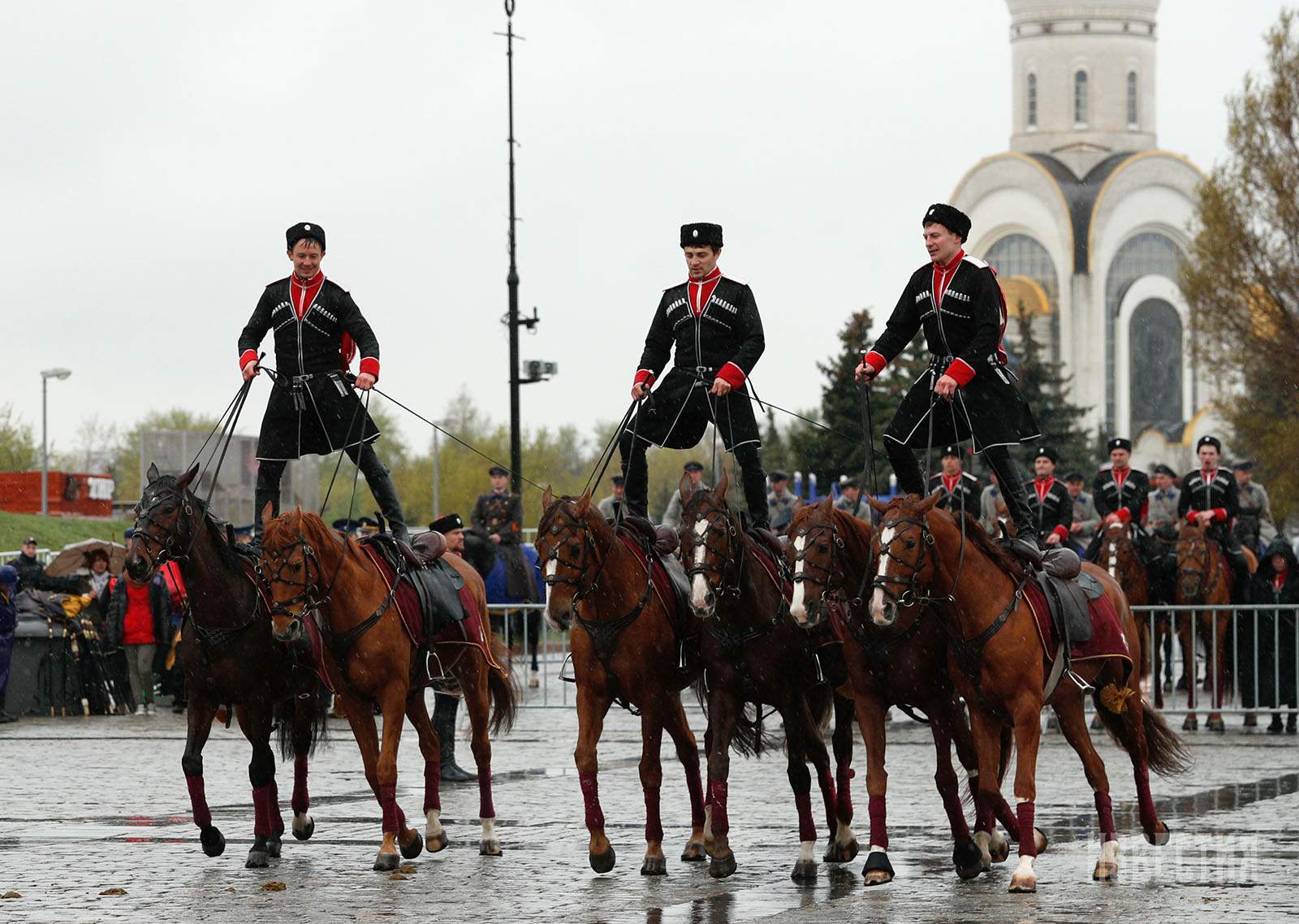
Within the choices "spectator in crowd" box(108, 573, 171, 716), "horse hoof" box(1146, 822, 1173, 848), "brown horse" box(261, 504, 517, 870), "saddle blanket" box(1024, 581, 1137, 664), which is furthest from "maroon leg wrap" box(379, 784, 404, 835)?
"spectator in crowd" box(108, 573, 171, 716)

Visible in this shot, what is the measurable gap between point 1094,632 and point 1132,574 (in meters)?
10.3

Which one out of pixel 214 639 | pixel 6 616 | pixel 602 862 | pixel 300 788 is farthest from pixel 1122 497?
pixel 214 639

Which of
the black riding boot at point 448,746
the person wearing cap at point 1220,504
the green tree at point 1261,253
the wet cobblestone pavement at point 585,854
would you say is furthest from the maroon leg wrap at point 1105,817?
the green tree at point 1261,253

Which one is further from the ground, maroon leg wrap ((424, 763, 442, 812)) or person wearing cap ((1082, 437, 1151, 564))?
person wearing cap ((1082, 437, 1151, 564))

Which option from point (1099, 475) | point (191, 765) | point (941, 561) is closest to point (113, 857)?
point (191, 765)

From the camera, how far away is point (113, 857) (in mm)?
13016

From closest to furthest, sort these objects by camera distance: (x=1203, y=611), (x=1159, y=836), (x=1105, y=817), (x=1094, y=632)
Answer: (x=1105, y=817), (x=1094, y=632), (x=1159, y=836), (x=1203, y=611)

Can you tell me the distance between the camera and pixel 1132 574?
74.6ft

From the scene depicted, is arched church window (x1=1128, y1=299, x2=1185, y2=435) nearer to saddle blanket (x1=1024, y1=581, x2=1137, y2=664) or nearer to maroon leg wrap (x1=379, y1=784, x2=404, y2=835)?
saddle blanket (x1=1024, y1=581, x2=1137, y2=664)

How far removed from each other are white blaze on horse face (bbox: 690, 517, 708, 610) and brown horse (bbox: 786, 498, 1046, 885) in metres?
0.49

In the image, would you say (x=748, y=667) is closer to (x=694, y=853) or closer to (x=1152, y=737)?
(x=694, y=853)

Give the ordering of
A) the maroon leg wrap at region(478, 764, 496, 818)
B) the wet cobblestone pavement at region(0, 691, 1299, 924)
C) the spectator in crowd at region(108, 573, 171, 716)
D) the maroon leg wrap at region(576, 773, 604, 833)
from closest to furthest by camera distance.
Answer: the wet cobblestone pavement at region(0, 691, 1299, 924)
the maroon leg wrap at region(576, 773, 604, 833)
the maroon leg wrap at region(478, 764, 496, 818)
the spectator in crowd at region(108, 573, 171, 716)

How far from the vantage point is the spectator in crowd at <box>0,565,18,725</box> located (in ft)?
79.2

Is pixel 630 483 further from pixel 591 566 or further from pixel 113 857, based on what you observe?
pixel 113 857
